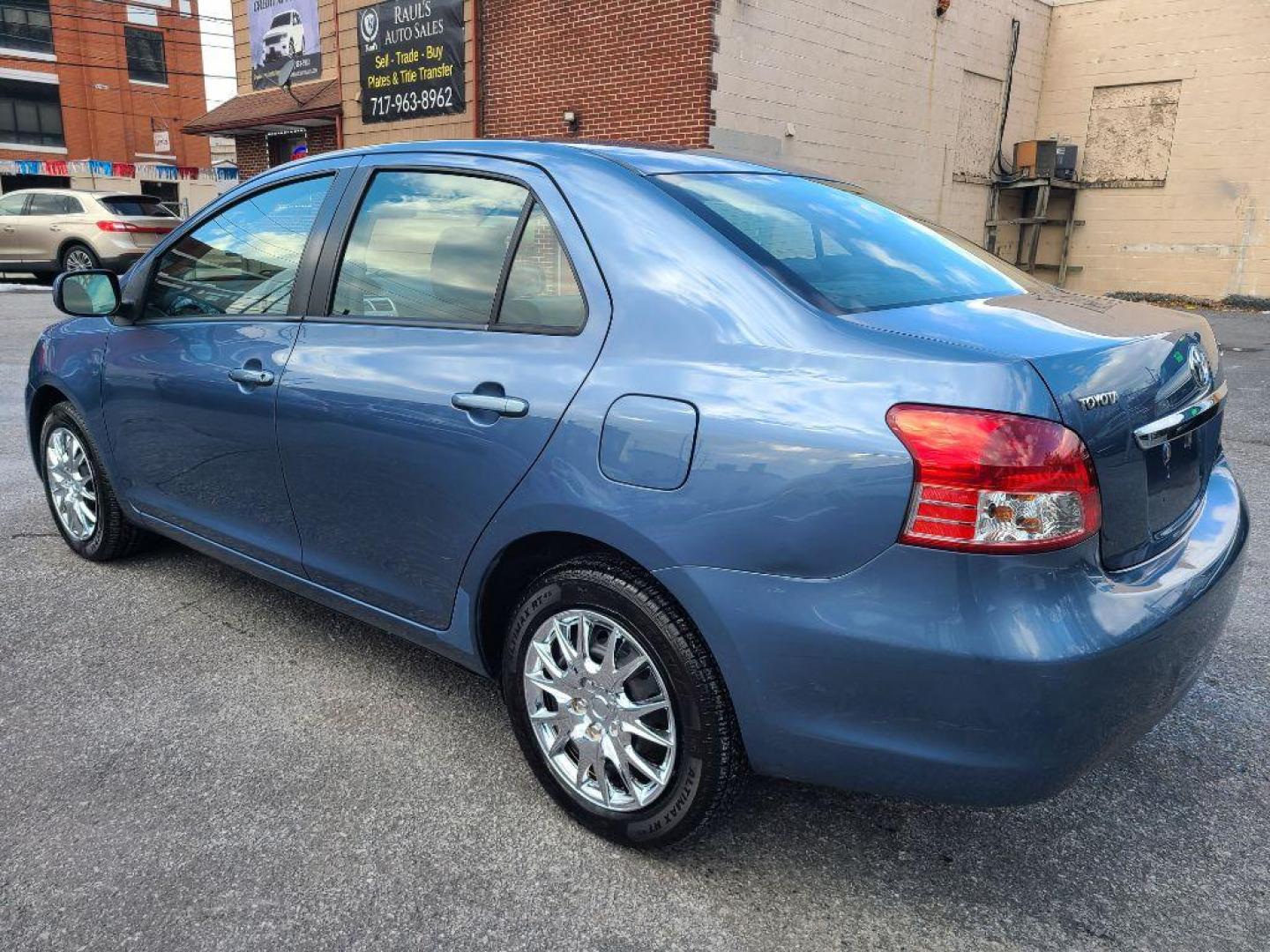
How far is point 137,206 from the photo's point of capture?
17.4 metres

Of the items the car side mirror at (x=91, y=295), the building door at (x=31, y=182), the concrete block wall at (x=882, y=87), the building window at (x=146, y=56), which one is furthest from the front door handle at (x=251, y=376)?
the building window at (x=146, y=56)

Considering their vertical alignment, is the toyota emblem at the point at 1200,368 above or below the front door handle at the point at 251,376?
above

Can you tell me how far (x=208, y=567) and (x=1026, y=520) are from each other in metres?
3.44

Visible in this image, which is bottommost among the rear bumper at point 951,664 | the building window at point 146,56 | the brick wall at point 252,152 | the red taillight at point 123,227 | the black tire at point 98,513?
the black tire at point 98,513

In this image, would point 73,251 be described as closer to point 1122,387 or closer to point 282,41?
point 282,41

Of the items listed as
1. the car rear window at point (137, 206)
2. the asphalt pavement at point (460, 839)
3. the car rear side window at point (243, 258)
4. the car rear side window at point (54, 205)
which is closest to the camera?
the asphalt pavement at point (460, 839)

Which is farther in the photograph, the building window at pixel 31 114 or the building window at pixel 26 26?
the building window at pixel 31 114

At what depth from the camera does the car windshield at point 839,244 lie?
218cm

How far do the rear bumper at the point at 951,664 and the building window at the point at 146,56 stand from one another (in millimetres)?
47552

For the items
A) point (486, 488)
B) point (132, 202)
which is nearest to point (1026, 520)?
point (486, 488)

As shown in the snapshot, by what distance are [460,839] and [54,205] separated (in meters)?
19.1

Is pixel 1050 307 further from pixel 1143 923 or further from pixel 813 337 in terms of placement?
pixel 1143 923

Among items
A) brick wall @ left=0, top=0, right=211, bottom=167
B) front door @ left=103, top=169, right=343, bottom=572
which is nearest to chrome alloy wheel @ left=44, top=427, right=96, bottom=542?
front door @ left=103, top=169, right=343, bottom=572

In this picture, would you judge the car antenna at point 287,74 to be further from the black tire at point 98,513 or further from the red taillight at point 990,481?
the red taillight at point 990,481
